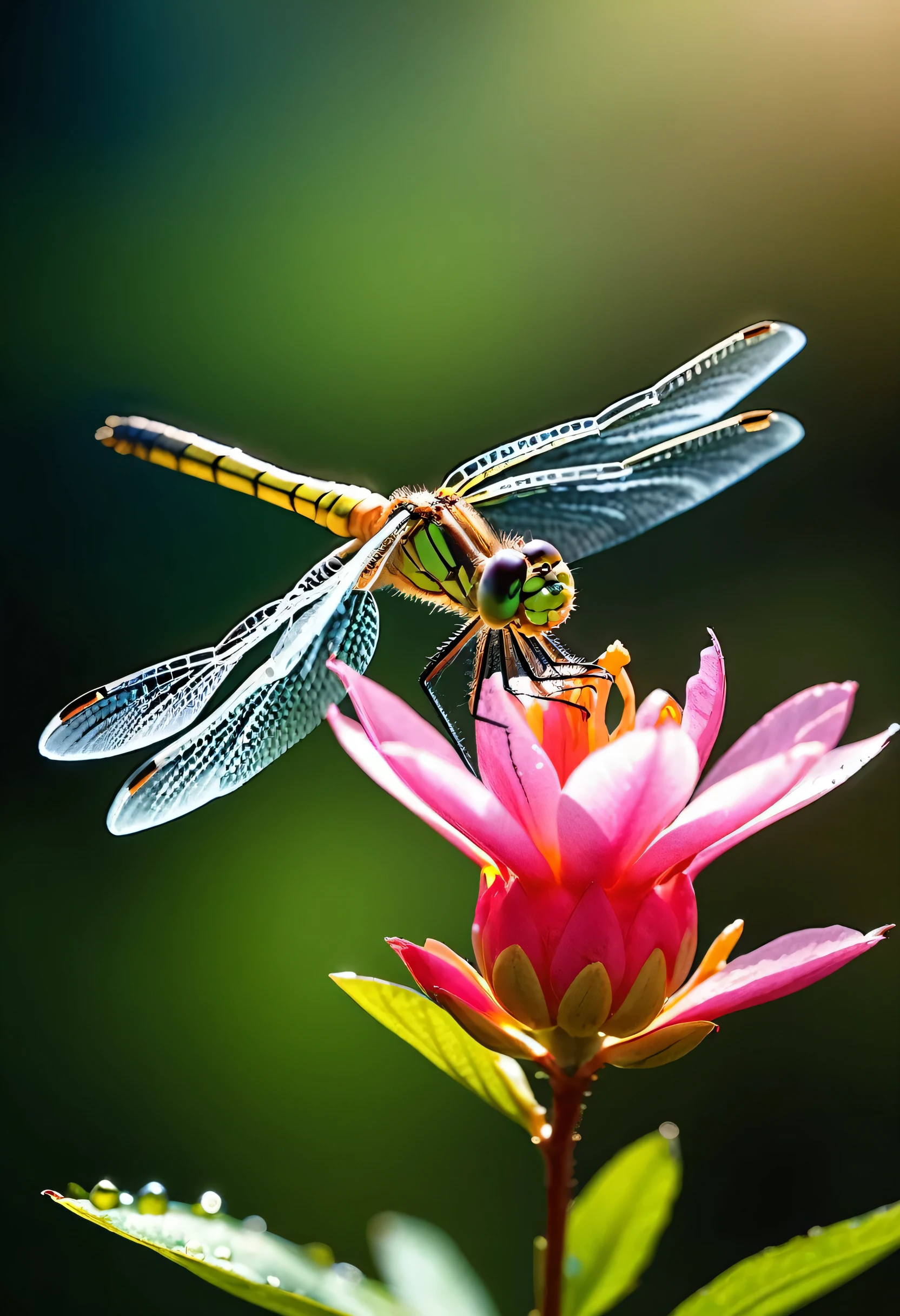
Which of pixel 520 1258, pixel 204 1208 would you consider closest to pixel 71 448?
pixel 520 1258

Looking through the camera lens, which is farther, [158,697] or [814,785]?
[158,697]

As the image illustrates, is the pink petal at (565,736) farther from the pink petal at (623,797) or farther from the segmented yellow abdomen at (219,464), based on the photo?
the segmented yellow abdomen at (219,464)

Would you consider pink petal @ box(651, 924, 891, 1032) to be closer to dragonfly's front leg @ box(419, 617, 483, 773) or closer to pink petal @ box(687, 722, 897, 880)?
pink petal @ box(687, 722, 897, 880)

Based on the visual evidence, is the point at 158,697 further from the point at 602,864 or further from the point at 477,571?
the point at 602,864

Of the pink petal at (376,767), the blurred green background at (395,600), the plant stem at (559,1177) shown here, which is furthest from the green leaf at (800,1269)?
the blurred green background at (395,600)

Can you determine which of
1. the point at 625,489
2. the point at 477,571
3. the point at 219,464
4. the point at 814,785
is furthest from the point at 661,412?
the point at 814,785
